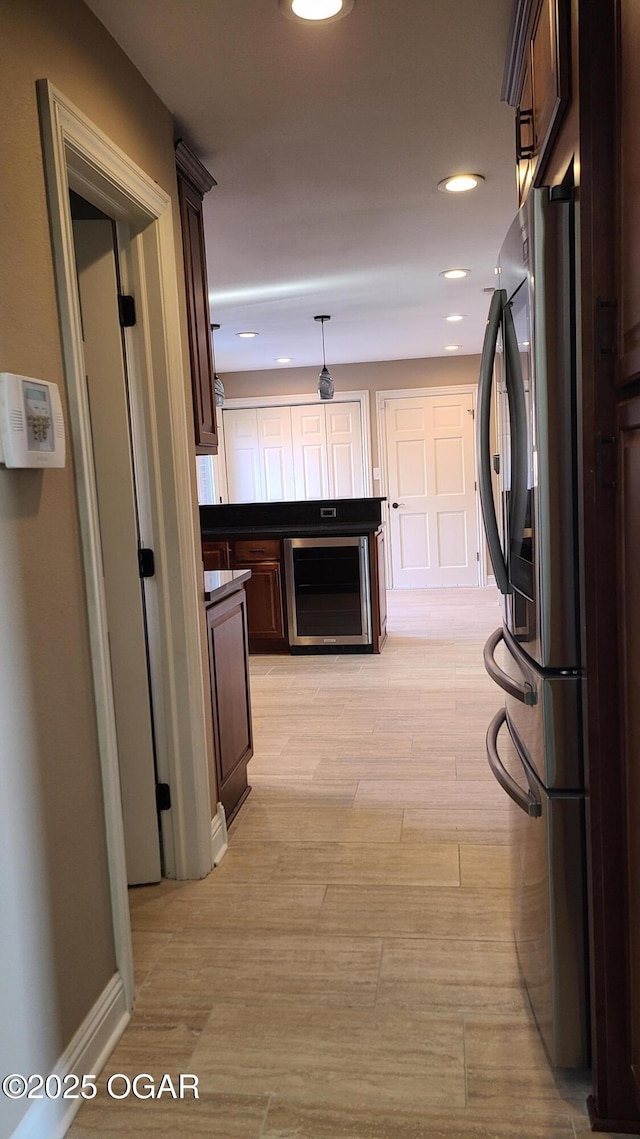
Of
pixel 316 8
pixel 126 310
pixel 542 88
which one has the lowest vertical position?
pixel 126 310

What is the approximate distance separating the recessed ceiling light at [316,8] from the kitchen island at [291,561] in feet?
12.2

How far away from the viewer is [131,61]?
2127 mm

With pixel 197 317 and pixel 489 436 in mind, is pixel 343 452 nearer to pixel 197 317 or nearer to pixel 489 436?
pixel 197 317

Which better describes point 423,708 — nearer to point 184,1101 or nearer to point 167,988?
point 167,988

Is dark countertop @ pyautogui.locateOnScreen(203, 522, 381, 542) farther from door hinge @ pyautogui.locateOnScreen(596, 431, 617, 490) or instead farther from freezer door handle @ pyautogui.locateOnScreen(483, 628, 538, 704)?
door hinge @ pyautogui.locateOnScreen(596, 431, 617, 490)

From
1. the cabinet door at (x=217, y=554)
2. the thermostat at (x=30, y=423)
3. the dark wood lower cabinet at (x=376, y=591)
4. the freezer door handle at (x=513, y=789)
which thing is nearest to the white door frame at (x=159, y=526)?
the thermostat at (x=30, y=423)

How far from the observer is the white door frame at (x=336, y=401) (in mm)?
8281

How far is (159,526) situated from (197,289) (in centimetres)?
90

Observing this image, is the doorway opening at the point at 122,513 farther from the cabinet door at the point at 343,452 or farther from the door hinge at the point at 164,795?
the cabinet door at the point at 343,452

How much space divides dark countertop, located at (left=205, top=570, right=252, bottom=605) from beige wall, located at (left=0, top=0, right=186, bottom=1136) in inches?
37.3

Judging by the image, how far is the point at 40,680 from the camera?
5.08 feet

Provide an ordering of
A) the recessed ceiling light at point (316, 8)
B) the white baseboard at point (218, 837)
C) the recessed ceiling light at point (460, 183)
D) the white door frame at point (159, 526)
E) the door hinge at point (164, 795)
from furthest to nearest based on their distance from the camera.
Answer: the recessed ceiling light at point (460, 183) → the white baseboard at point (218, 837) → the door hinge at point (164, 795) → the recessed ceiling light at point (316, 8) → the white door frame at point (159, 526)

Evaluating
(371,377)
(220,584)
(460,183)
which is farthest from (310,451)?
(220,584)

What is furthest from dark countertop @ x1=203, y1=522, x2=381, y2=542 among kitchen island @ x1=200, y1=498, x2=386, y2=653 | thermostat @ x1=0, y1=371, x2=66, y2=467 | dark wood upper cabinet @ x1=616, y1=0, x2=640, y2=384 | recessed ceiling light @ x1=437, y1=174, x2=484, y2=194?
dark wood upper cabinet @ x1=616, y1=0, x2=640, y2=384
